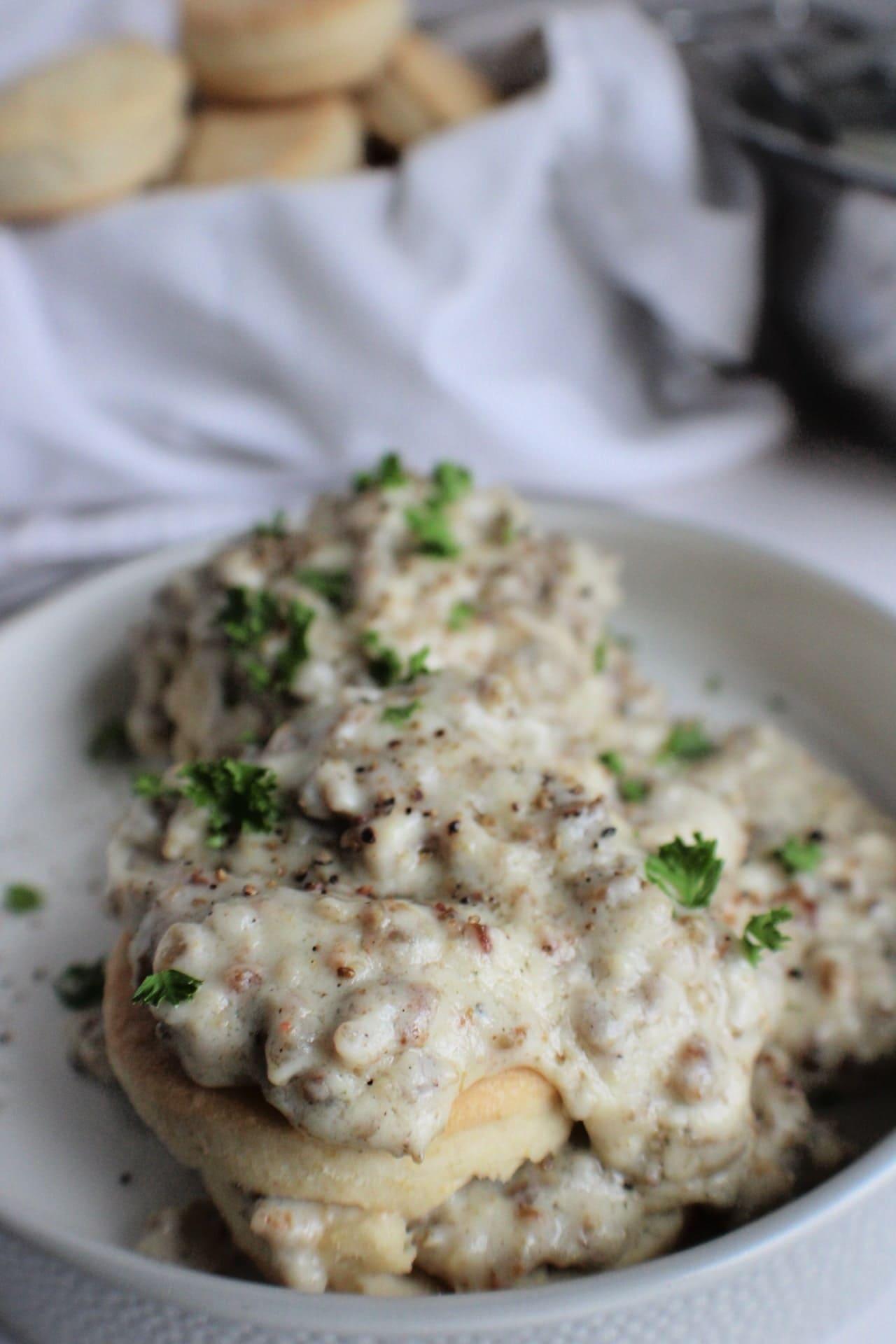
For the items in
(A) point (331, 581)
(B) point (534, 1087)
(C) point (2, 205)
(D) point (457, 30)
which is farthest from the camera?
(D) point (457, 30)

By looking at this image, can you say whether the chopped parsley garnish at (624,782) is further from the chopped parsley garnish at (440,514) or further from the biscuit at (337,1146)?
the biscuit at (337,1146)

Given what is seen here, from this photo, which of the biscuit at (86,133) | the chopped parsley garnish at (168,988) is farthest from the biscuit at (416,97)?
the chopped parsley garnish at (168,988)

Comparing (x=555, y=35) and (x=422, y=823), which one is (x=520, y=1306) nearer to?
(x=422, y=823)

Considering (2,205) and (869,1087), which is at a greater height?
(2,205)

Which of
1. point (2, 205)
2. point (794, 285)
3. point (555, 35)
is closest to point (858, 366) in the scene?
point (794, 285)

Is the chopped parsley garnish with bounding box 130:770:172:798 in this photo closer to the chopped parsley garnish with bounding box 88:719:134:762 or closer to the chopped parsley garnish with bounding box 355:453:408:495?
the chopped parsley garnish with bounding box 88:719:134:762

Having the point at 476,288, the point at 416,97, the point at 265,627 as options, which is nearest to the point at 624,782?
the point at 265,627

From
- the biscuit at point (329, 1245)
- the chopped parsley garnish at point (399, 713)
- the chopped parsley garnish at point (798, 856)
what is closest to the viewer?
the biscuit at point (329, 1245)

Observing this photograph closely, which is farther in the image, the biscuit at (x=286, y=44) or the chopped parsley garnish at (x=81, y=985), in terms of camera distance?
the biscuit at (x=286, y=44)
